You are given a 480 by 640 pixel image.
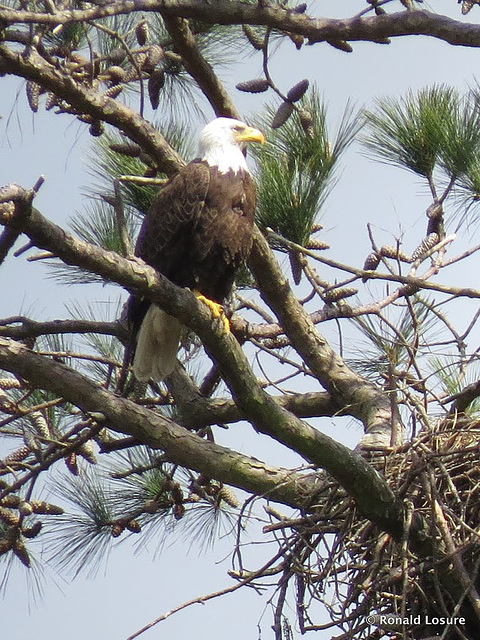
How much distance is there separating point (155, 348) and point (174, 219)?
48 centimetres

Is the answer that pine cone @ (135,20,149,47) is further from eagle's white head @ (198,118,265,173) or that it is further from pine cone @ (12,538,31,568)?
pine cone @ (12,538,31,568)

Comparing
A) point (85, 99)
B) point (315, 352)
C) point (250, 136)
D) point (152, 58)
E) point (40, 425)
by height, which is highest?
point (250, 136)

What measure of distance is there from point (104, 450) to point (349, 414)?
0.86 meters

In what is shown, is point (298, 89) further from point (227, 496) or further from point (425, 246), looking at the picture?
point (227, 496)

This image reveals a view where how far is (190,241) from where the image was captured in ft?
13.3

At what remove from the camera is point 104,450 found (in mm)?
3721

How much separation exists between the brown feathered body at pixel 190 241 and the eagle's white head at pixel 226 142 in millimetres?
52

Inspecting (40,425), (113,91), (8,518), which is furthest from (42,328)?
(113,91)

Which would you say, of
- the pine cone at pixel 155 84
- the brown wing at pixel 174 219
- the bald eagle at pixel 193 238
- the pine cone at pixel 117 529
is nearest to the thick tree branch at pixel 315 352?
the bald eagle at pixel 193 238

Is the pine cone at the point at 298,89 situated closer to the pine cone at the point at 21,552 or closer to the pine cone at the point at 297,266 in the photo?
the pine cone at the point at 297,266

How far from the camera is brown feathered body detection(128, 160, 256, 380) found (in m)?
3.94

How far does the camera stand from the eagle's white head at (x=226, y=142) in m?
4.19

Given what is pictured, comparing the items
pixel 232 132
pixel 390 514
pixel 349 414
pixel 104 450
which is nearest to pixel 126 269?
pixel 390 514

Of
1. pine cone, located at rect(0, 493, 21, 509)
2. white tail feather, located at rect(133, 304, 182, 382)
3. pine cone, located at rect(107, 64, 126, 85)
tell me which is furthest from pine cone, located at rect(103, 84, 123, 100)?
pine cone, located at rect(0, 493, 21, 509)
